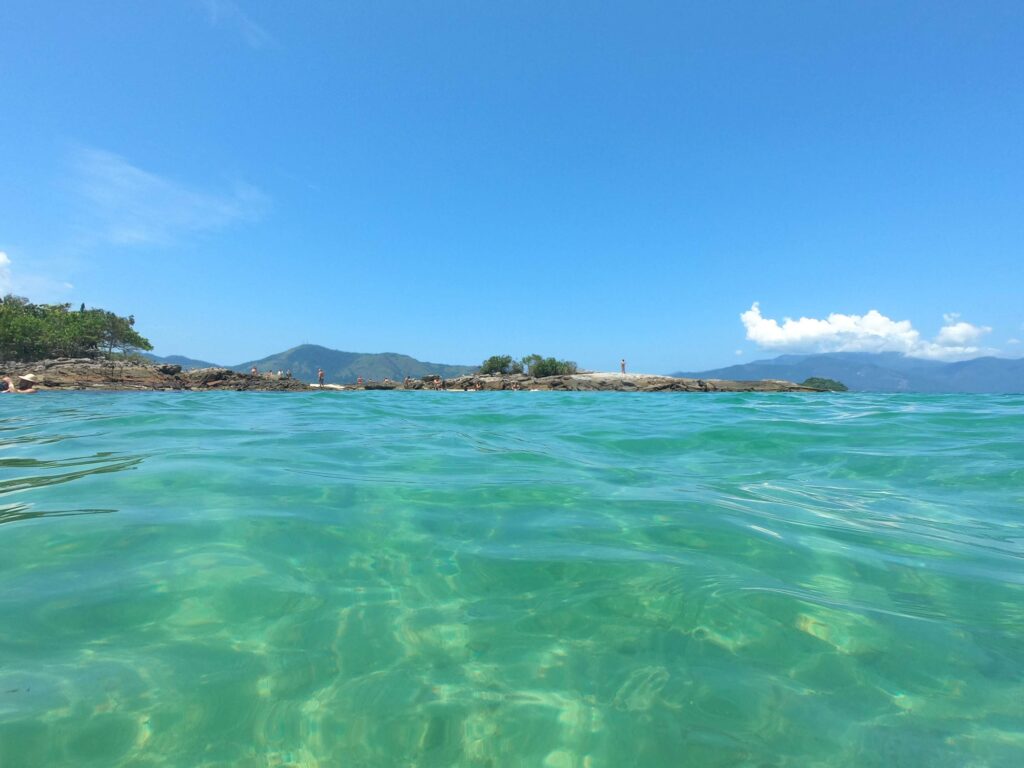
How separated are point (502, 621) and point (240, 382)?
34.8 metres

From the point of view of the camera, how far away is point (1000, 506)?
405 cm

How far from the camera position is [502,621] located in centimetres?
217

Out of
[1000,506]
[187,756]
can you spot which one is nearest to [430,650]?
[187,756]

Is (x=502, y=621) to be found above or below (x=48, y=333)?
below

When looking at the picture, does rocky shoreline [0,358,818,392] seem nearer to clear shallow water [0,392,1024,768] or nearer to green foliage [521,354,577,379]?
green foliage [521,354,577,379]

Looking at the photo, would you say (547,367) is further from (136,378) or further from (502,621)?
(502,621)

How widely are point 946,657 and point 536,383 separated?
3739 cm

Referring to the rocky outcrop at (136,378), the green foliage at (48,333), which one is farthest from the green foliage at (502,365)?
the green foliage at (48,333)

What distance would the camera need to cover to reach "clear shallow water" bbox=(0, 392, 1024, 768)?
4.98ft

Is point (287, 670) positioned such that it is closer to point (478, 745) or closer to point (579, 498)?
point (478, 745)

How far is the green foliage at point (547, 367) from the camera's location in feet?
158

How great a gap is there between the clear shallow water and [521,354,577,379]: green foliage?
4351cm

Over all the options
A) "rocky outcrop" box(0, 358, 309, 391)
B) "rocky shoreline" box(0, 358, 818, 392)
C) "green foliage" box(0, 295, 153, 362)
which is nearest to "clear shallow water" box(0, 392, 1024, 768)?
"rocky outcrop" box(0, 358, 309, 391)

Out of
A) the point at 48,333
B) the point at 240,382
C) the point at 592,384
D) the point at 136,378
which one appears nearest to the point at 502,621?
the point at 240,382
